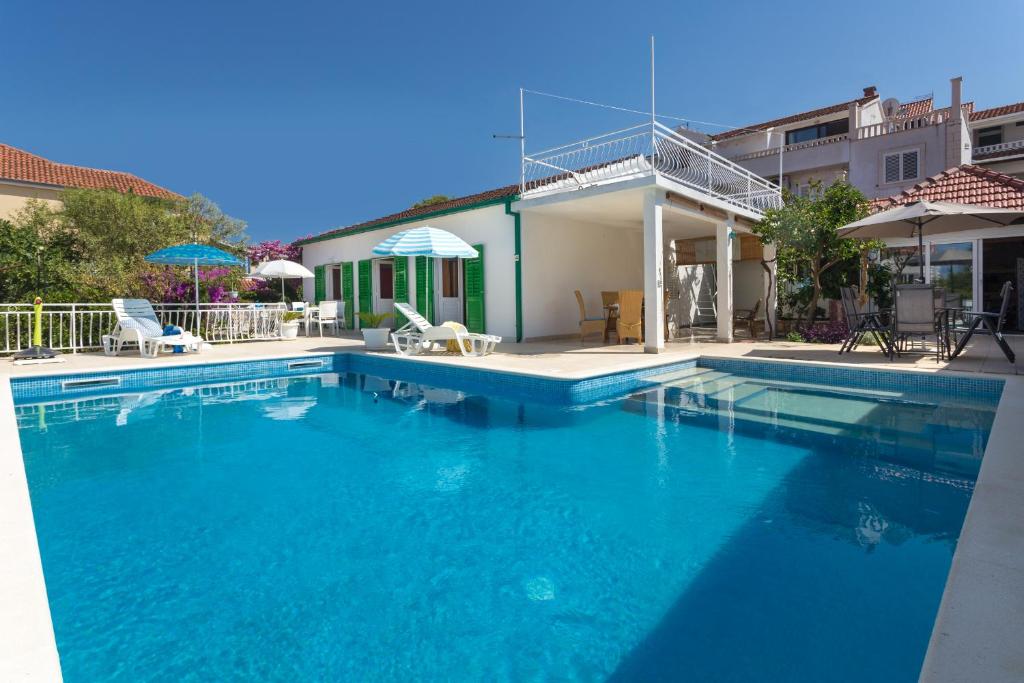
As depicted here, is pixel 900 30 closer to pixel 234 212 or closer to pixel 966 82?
pixel 966 82

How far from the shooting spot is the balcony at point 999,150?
67.0ft

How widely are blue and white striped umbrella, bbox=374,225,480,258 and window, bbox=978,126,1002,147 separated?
25.3 metres

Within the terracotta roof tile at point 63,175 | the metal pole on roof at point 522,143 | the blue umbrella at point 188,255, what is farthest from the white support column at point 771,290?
the terracotta roof tile at point 63,175

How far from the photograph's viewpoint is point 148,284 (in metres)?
12.2

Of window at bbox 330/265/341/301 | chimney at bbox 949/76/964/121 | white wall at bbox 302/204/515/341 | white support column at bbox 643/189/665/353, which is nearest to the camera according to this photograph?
white support column at bbox 643/189/665/353

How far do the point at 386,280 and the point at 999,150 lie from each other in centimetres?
2370

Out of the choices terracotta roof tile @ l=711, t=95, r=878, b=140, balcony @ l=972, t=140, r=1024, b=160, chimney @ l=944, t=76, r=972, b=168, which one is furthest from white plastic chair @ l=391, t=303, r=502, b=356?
balcony @ l=972, t=140, r=1024, b=160

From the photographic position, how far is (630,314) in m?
10.2

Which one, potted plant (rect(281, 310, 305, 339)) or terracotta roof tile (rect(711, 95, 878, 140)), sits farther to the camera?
terracotta roof tile (rect(711, 95, 878, 140))

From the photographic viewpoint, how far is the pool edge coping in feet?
5.12

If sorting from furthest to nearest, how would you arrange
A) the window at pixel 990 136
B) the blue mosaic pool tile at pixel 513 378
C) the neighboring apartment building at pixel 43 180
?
the window at pixel 990 136 → the neighboring apartment building at pixel 43 180 → the blue mosaic pool tile at pixel 513 378

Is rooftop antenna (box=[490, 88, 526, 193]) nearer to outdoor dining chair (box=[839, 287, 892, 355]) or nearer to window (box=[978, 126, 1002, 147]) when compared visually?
outdoor dining chair (box=[839, 287, 892, 355])

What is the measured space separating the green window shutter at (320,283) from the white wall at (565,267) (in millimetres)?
8698

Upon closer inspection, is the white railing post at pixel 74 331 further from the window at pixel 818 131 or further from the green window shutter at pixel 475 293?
the window at pixel 818 131
